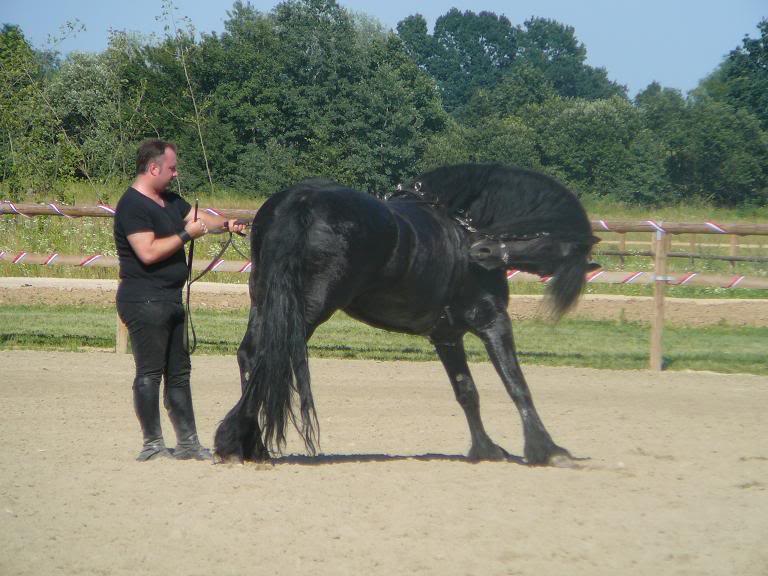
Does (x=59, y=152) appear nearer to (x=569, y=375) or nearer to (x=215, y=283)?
(x=215, y=283)

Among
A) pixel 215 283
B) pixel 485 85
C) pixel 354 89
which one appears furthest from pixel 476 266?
pixel 485 85

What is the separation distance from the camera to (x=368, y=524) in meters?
4.17

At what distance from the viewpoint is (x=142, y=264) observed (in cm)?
538

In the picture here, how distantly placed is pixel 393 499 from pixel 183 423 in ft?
5.21

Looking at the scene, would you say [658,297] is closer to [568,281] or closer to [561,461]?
[568,281]

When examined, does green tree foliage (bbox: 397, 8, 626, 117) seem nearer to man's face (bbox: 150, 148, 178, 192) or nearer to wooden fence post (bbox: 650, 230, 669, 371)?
wooden fence post (bbox: 650, 230, 669, 371)

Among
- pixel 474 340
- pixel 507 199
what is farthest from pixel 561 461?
pixel 474 340

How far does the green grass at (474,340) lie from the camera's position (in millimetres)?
10844

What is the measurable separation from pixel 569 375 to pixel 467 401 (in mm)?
3908

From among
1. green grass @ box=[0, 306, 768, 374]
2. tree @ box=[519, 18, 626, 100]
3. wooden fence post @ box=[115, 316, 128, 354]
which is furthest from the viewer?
tree @ box=[519, 18, 626, 100]

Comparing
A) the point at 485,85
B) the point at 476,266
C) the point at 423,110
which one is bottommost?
the point at 476,266

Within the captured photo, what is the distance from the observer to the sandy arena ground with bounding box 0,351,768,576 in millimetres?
3789

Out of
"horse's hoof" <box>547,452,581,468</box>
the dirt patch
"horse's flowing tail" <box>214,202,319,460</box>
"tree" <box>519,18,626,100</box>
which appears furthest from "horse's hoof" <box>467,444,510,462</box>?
"tree" <box>519,18,626,100</box>

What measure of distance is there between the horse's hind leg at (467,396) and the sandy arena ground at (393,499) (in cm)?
27
